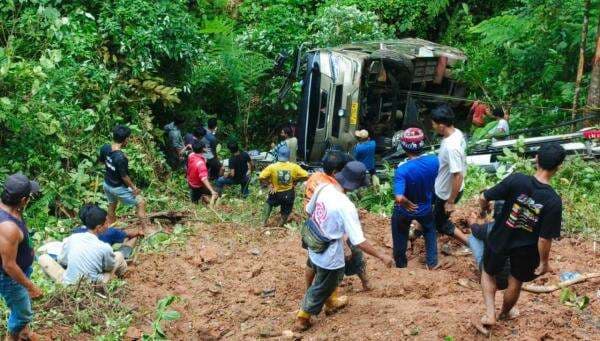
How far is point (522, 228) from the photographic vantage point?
5.13m

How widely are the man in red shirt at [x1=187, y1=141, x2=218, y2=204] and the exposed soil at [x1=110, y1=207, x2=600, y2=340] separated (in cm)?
161

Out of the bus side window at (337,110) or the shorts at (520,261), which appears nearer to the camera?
the shorts at (520,261)

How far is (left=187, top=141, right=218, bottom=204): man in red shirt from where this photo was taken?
10.3 meters

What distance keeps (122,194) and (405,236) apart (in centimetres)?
381

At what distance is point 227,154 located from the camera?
14031 millimetres

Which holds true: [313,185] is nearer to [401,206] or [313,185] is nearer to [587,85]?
[401,206]

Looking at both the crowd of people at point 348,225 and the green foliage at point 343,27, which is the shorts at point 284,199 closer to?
the crowd of people at point 348,225

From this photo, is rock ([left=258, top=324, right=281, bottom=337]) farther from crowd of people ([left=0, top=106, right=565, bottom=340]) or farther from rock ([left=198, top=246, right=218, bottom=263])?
rock ([left=198, top=246, right=218, bottom=263])

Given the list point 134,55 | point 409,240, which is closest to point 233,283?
point 409,240

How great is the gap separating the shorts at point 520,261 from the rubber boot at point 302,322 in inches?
63.1

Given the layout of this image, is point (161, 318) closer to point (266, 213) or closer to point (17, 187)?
point (17, 187)

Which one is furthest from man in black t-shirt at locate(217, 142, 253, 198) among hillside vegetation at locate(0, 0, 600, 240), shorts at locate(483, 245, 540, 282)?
shorts at locate(483, 245, 540, 282)

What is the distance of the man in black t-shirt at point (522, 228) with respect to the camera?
4.99 metres

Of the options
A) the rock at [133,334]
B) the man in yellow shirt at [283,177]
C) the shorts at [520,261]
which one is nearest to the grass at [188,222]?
the rock at [133,334]
